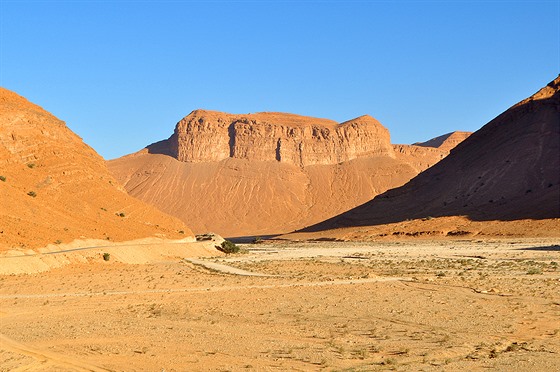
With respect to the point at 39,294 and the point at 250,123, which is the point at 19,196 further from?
the point at 250,123

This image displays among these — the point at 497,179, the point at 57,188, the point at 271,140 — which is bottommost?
the point at 57,188

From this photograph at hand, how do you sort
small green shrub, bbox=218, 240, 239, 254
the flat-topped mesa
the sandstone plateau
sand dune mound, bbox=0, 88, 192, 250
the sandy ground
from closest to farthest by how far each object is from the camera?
the sandy ground < sand dune mound, bbox=0, 88, 192, 250 < small green shrub, bbox=218, 240, 239, 254 < the sandstone plateau < the flat-topped mesa

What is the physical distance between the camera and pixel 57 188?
51188 millimetres

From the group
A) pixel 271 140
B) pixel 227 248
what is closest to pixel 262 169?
pixel 271 140

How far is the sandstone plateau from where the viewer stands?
445ft

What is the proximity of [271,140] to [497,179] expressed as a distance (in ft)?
242

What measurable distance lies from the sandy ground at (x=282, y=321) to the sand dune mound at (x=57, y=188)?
38.5ft

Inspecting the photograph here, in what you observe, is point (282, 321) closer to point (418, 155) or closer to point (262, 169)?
point (262, 169)

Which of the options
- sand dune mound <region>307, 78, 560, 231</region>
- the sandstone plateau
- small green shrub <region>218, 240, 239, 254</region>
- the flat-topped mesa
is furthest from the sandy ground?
the flat-topped mesa

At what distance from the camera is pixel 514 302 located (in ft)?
67.1

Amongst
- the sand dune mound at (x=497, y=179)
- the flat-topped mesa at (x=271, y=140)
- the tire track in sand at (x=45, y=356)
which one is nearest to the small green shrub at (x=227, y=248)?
the sand dune mound at (x=497, y=179)

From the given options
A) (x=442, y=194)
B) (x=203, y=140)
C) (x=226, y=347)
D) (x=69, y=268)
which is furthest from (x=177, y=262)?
(x=203, y=140)

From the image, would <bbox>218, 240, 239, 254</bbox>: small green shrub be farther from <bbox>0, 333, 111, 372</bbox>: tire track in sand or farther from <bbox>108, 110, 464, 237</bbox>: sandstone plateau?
<bbox>108, 110, 464, 237</bbox>: sandstone plateau

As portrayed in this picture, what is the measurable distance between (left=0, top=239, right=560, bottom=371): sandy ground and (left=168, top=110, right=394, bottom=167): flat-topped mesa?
395 ft
